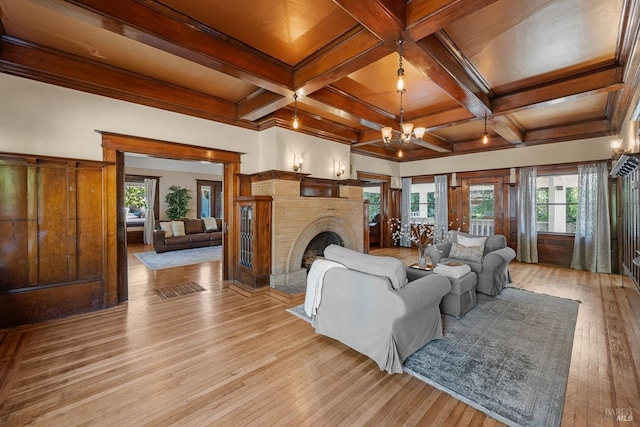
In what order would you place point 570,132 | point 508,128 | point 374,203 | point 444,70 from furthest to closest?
point 374,203 < point 570,132 < point 508,128 < point 444,70

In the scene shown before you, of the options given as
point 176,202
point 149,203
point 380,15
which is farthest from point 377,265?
point 149,203

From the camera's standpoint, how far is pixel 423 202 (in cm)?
859

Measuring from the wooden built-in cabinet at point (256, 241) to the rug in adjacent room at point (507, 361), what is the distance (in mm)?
2774

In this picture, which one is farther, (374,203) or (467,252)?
(374,203)

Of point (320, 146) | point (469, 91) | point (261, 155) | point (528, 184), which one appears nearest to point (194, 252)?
point (261, 155)

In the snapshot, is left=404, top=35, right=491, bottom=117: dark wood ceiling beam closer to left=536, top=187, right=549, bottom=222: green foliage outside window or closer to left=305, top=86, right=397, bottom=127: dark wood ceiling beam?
left=305, top=86, right=397, bottom=127: dark wood ceiling beam

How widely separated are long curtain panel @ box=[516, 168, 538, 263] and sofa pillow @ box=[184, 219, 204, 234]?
9.20 m

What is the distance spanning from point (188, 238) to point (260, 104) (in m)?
5.78

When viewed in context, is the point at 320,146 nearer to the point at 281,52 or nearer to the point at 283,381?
the point at 281,52

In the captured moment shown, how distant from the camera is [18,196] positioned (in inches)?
120

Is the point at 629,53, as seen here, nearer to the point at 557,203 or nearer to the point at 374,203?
the point at 557,203

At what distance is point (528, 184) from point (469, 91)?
4.36m

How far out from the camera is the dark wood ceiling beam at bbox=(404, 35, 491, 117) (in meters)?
2.63

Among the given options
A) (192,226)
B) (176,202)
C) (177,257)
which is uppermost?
(176,202)
